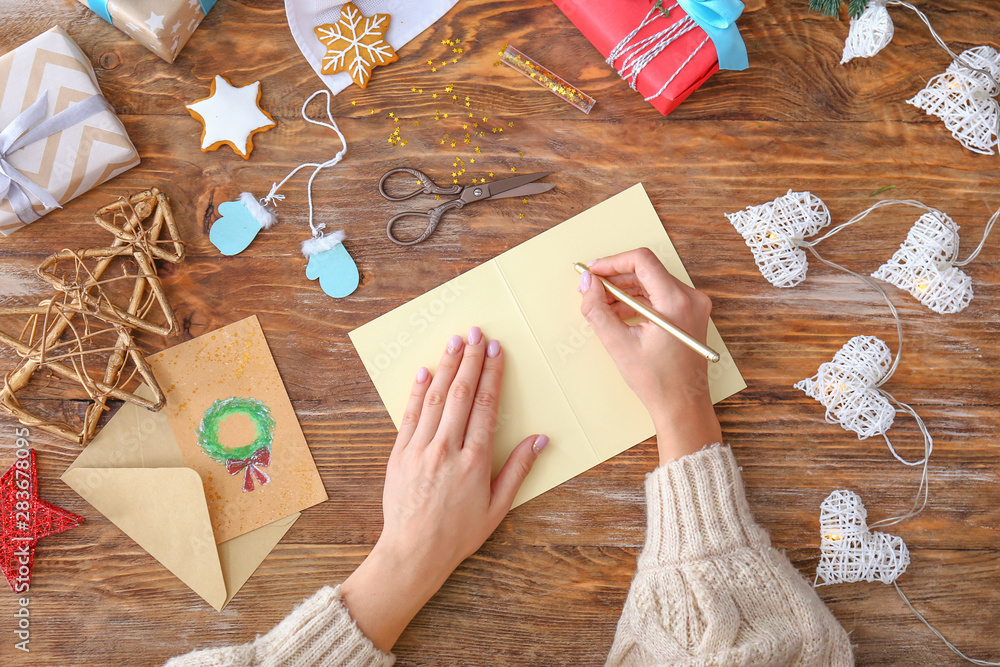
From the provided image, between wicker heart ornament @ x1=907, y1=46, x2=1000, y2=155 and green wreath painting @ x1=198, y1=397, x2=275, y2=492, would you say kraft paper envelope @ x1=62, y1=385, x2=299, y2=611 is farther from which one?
wicker heart ornament @ x1=907, y1=46, x2=1000, y2=155

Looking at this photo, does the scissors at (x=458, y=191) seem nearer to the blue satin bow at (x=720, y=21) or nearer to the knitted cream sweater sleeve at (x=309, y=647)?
the blue satin bow at (x=720, y=21)

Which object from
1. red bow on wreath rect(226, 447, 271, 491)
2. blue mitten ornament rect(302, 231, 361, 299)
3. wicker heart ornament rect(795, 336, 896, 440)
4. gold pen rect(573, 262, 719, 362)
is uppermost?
gold pen rect(573, 262, 719, 362)

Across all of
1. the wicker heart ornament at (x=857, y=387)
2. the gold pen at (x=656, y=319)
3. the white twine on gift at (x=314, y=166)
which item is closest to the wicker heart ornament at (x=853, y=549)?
the wicker heart ornament at (x=857, y=387)

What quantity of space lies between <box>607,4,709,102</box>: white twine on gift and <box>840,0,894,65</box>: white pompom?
0.30 meters

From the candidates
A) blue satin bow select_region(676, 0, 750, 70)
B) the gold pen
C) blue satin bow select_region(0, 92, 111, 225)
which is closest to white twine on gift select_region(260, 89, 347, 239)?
blue satin bow select_region(0, 92, 111, 225)

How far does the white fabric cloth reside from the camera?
112 centimetres

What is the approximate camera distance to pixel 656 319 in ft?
3.29

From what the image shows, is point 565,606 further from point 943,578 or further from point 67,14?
point 67,14

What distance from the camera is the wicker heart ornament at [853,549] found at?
106cm

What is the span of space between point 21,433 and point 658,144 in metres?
1.32

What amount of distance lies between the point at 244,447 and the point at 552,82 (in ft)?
2.95

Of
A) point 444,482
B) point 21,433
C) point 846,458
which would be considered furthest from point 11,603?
point 846,458

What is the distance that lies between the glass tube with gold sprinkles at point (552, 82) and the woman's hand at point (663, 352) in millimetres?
313

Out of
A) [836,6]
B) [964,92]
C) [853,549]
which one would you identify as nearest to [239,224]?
[836,6]
